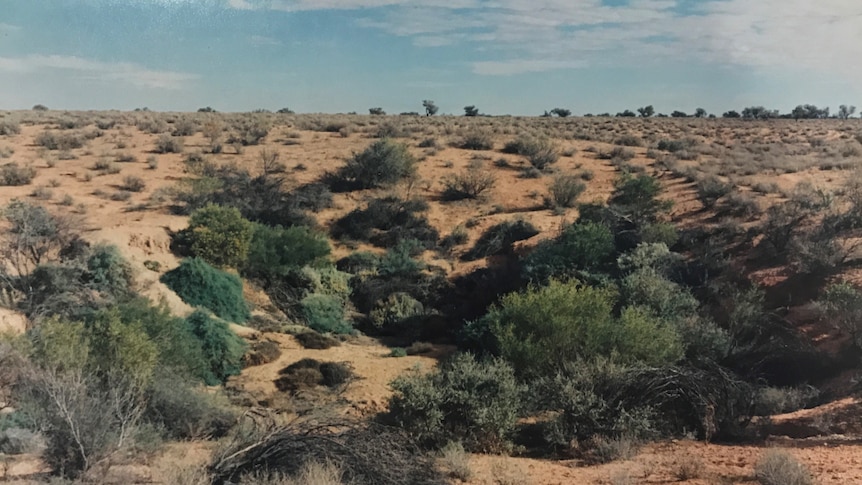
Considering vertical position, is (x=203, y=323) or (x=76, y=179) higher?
(x=76, y=179)

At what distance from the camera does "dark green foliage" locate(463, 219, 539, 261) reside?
23.1 meters

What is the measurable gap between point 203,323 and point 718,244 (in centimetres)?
1392

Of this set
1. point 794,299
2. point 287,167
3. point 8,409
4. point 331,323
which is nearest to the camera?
point 8,409

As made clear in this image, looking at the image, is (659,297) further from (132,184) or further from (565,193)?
(132,184)

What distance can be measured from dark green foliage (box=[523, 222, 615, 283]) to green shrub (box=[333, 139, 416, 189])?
10.2 m

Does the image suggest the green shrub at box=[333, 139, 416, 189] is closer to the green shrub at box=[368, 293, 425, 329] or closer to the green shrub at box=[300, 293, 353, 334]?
the green shrub at box=[368, 293, 425, 329]

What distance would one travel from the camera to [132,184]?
25531 millimetres

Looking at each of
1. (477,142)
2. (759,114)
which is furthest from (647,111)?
(477,142)

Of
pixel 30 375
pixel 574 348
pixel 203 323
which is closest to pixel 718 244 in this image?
pixel 574 348

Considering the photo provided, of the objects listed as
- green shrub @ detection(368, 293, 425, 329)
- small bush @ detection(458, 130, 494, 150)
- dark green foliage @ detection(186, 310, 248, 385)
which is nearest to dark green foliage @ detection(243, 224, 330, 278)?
green shrub @ detection(368, 293, 425, 329)

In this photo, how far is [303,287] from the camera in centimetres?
1997

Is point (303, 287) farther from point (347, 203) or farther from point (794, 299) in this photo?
point (794, 299)

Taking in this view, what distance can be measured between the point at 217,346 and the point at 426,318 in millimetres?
6476

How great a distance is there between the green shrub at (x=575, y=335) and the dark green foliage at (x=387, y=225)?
1099 cm
